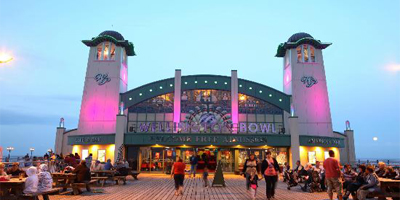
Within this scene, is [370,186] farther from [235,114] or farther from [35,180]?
[235,114]

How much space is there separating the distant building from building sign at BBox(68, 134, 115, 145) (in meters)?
0.10

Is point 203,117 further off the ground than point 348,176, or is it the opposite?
point 203,117

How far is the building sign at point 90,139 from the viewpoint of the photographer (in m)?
32.1

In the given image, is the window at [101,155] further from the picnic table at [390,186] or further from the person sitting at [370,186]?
the picnic table at [390,186]

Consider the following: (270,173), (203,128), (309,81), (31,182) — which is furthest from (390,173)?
(309,81)

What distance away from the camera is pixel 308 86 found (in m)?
36.0

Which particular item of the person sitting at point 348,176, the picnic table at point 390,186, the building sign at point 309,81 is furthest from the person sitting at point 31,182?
the building sign at point 309,81

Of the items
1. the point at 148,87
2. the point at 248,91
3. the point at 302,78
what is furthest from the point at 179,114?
the point at 302,78

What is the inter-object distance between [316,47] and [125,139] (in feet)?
82.8

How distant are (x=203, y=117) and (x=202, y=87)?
3555mm

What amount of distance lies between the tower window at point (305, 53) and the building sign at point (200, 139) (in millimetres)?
11755

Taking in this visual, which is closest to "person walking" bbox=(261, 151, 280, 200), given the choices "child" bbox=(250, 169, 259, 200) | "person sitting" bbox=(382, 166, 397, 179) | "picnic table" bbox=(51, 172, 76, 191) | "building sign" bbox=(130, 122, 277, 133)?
Answer: "child" bbox=(250, 169, 259, 200)

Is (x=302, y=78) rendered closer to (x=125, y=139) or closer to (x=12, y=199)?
(x=125, y=139)

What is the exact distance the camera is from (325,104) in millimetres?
35844
